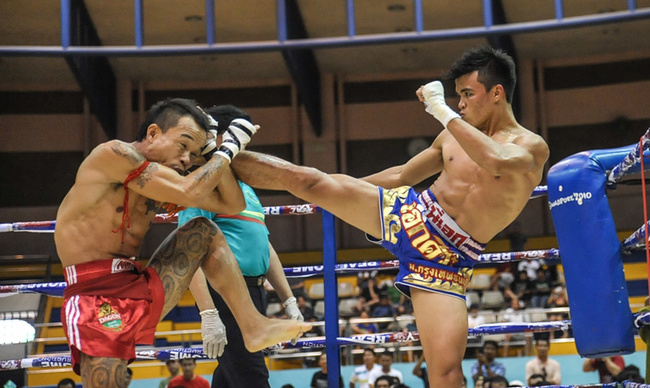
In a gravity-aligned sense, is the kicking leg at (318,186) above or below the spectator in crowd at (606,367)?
above

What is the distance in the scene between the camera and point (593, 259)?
3.51 meters

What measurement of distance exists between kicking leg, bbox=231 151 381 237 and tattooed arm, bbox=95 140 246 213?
0.28 meters

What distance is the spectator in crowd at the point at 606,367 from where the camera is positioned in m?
6.61

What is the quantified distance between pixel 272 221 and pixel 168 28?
3.87 metres

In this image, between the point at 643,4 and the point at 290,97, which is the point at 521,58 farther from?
the point at 290,97

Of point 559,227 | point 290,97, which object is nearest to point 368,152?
point 290,97

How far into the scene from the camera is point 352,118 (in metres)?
A: 13.8

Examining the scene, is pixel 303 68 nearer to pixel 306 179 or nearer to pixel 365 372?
pixel 365 372

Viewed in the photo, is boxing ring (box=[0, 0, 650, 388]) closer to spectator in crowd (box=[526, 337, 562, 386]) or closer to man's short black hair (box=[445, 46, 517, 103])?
man's short black hair (box=[445, 46, 517, 103])

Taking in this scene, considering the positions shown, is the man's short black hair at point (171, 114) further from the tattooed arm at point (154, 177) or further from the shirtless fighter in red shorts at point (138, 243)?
the tattooed arm at point (154, 177)

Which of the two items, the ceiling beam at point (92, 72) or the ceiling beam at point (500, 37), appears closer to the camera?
the ceiling beam at point (92, 72)

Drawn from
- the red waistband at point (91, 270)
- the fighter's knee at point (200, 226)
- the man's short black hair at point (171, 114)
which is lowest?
the red waistband at point (91, 270)

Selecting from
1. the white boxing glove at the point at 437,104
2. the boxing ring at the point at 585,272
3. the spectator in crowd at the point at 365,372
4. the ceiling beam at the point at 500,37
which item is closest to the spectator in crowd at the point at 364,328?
the spectator in crowd at the point at 365,372

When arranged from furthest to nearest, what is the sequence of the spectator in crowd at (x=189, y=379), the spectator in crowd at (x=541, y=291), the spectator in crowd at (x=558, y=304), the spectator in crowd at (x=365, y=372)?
1. the spectator in crowd at (x=541, y=291)
2. the spectator in crowd at (x=558, y=304)
3. the spectator in crowd at (x=365, y=372)
4. the spectator in crowd at (x=189, y=379)
